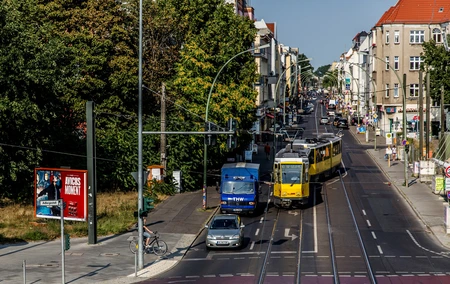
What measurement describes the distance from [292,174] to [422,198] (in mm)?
9672

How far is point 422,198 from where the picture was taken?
50.8m

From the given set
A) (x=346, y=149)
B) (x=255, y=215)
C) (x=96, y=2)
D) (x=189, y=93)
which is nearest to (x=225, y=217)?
(x=255, y=215)

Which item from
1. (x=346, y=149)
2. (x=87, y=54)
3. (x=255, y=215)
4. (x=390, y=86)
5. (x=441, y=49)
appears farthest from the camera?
(x=390, y=86)

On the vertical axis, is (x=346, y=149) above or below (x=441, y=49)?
below

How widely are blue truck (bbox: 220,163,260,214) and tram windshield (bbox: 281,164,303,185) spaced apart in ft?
7.99

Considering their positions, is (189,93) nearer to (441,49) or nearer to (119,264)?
(119,264)

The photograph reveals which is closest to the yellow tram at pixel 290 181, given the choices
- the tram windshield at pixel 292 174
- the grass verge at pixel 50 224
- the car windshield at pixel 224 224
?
the tram windshield at pixel 292 174

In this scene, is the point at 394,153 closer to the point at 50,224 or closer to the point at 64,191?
the point at 50,224

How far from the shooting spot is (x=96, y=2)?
199 ft

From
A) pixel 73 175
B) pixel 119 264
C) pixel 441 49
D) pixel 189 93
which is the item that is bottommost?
pixel 119 264

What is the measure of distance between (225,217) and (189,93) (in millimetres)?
21661

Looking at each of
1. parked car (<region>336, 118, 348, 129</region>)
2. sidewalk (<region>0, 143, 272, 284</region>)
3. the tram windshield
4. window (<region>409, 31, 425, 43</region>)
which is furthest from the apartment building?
sidewalk (<region>0, 143, 272, 284</region>)

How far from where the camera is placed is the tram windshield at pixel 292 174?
1863 inches

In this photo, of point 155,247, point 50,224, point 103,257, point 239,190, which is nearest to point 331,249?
point 155,247
